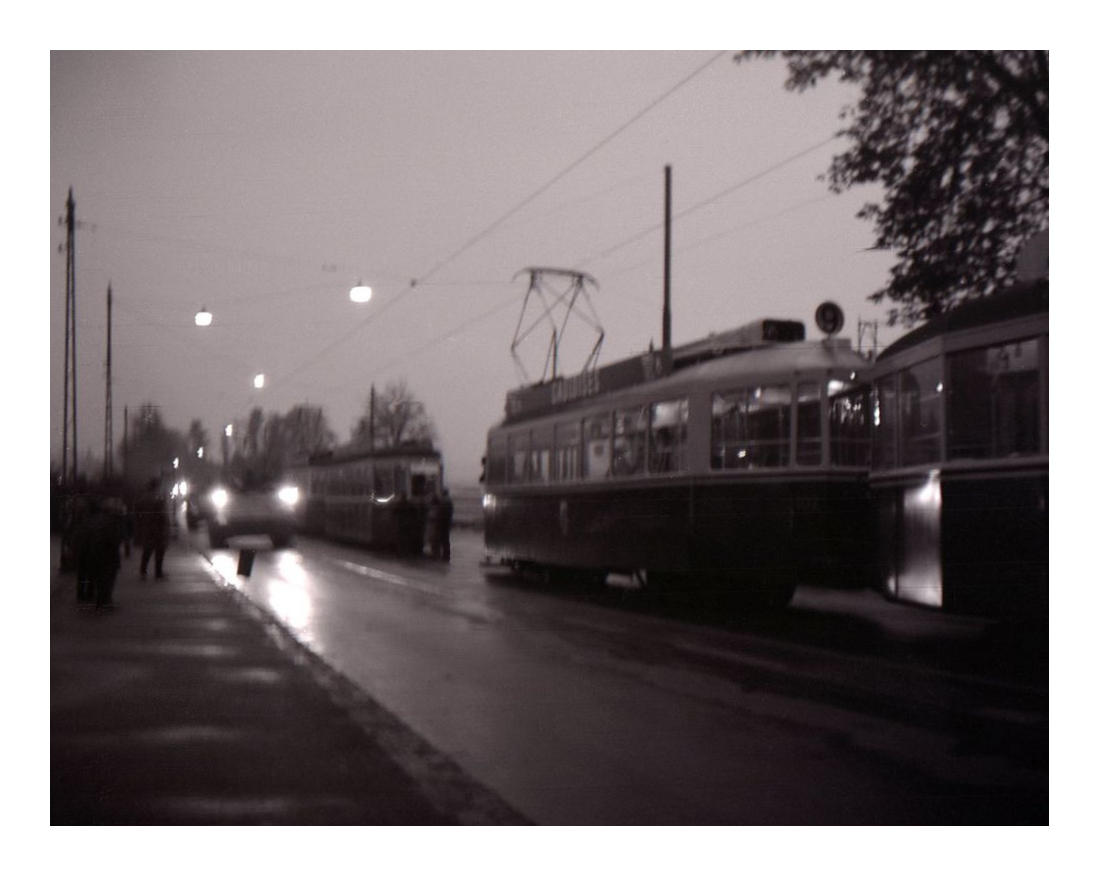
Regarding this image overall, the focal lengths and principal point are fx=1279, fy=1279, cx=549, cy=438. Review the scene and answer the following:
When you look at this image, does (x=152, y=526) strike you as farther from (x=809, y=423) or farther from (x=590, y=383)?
(x=809, y=423)

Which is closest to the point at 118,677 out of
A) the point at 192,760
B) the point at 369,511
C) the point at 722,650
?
the point at 192,760

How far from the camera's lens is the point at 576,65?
8.41m

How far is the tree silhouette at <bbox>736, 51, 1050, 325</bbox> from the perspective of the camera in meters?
8.88

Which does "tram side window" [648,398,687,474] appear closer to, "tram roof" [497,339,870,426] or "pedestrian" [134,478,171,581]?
"tram roof" [497,339,870,426]

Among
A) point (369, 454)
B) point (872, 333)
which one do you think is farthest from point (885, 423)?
point (369, 454)

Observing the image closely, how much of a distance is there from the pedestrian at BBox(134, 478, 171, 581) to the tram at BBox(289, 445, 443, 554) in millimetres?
3444

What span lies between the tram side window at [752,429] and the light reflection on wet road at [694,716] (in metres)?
1.83

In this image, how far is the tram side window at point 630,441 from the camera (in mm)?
15203

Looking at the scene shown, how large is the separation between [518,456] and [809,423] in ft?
22.3

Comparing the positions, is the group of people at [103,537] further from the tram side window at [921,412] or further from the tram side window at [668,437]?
the tram side window at [921,412]

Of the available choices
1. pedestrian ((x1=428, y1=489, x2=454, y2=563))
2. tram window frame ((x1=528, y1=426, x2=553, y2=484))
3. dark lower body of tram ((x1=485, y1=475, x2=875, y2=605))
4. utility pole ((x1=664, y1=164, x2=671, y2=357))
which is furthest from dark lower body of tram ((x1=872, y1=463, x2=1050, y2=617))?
pedestrian ((x1=428, y1=489, x2=454, y2=563))

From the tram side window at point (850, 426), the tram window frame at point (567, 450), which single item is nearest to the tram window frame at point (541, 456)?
the tram window frame at point (567, 450)

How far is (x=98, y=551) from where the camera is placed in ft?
33.8

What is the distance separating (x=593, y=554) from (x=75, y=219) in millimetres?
9115
